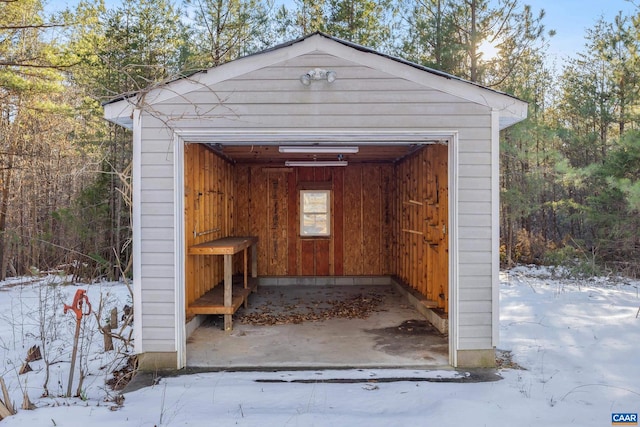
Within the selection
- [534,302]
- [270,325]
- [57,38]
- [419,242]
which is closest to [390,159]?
[419,242]

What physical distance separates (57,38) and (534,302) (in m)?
11.0

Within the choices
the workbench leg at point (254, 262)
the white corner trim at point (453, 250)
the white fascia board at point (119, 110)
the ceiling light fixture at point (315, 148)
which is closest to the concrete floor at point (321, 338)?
the white corner trim at point (453, 250)

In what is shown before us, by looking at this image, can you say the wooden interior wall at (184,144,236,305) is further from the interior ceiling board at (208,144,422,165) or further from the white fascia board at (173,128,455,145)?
the white fascia board at (173,128,455,145)

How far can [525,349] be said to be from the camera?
5.04 m

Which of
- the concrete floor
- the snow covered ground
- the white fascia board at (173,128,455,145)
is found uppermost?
the white fascia board at (173,128,455,145)

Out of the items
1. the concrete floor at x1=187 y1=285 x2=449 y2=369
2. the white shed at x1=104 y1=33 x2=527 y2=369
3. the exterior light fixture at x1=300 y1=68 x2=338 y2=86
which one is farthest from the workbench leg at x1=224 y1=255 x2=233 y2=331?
the exterior light fixture at x1=300 y1=68 x2=338 y2=86

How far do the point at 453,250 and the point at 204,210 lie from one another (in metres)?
3.80

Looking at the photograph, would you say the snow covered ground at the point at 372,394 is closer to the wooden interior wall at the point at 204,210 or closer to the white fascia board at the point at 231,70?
the wooden interior wall at the point at 204,210

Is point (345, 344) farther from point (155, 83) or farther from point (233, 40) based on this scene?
point (233, 40)

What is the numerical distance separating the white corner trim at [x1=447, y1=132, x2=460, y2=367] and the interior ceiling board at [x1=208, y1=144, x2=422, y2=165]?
229cm

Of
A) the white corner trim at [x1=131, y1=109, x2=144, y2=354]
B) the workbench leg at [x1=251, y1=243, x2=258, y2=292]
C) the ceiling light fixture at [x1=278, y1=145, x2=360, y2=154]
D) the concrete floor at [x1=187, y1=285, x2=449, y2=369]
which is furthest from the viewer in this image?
the workbench leg at [x1=251, y1=243, x2=258, y2=292]

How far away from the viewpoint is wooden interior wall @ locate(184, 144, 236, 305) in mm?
5805

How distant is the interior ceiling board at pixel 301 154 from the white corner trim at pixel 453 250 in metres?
2.29

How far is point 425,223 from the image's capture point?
269 inches
